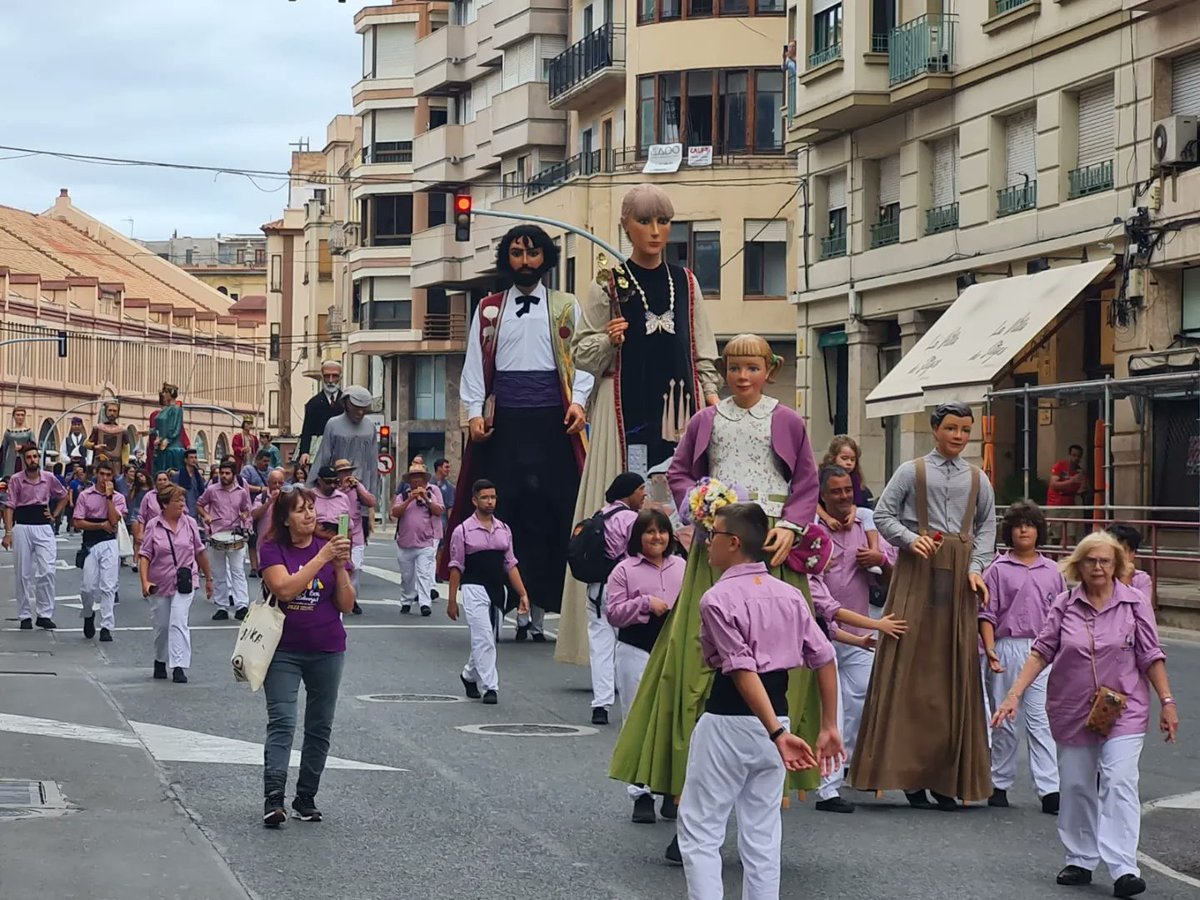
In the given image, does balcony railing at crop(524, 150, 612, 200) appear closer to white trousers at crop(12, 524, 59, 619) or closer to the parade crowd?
white trousers at crop(12, 524, 59, 619)

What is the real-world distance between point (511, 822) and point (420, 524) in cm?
1511

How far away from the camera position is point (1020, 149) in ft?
103

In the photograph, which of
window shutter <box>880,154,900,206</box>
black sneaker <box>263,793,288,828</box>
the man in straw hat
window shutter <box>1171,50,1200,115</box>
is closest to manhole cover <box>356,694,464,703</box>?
black sneaker <box>263,793,288,828</box>

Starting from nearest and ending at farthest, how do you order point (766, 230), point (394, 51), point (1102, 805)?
1. point (1102, 805)
2. point (766, 230)
3. point (394, 51)

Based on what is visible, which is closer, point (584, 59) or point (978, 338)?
point (978, 338)

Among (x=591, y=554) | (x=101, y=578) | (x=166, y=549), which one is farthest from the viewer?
(x=101, y=578)

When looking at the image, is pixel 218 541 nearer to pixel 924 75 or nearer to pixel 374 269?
pixel 924 75

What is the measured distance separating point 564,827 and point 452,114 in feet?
210

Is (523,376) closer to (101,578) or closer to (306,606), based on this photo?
(306,606)

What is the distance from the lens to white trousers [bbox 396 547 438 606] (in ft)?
79.7

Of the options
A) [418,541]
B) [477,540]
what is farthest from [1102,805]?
[418,541]

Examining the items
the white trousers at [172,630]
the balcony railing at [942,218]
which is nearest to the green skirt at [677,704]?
the white trousers at [172,630]

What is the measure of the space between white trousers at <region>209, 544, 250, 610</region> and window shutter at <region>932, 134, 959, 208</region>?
554 inches

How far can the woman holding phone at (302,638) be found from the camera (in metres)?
9.95
